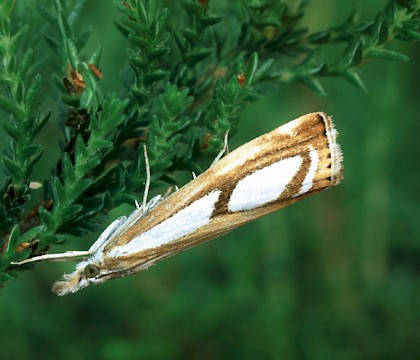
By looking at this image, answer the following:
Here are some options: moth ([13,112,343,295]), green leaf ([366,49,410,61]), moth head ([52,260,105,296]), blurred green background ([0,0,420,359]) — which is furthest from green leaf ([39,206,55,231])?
blurred green background ([0,0,420,359])

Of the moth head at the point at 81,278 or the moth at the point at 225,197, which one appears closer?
the moth at the point at 225,197

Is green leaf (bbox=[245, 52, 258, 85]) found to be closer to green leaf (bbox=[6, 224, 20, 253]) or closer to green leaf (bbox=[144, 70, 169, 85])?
green leaf (bbox=[144, 70, 169, 85])

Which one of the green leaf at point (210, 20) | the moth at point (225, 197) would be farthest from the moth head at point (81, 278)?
the green leaf at point (210, 20)

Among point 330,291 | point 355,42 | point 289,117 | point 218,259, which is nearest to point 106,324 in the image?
point 218,259

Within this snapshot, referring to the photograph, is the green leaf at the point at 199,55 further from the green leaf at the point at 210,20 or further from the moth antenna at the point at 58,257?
the moth antenna at the point at 58,257

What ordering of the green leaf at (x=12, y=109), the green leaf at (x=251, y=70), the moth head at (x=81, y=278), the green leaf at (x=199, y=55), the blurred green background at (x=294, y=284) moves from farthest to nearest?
the blurred green background at (x=294, y=284) → the moth head at (x=81, y=278) → the green leaf at (x=199, y=55) → the green leaf at (x=251, y=70) → the green leaf at (x=12, y=109)

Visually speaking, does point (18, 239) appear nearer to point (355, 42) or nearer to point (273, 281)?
point (355, 42)
